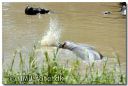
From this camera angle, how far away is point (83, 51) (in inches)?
257

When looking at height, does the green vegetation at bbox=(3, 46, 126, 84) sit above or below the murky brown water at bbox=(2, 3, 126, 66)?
below

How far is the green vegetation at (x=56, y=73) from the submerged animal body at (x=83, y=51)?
0.05 meters

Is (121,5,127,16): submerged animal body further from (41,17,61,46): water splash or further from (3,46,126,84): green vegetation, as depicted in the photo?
(41,17,61,46): water splash

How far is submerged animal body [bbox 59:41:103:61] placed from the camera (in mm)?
6500

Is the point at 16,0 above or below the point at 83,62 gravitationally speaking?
above

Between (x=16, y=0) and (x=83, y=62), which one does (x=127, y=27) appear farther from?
(x=16, y=0)

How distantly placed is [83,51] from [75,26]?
0.64 feet

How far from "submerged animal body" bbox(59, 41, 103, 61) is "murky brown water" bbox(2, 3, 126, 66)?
0.11 feet

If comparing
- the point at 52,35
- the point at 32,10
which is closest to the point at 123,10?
the point at 52,35

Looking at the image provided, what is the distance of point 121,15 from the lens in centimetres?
650

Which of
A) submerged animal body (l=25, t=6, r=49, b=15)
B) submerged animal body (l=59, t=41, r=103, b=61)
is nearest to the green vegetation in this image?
submerged animal body (l=59, t=41, r=103, b=61)

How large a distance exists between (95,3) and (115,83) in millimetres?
610

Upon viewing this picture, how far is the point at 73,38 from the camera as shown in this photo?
6516 mm

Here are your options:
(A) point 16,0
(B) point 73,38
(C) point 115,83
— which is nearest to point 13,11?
(A) point 16,0
